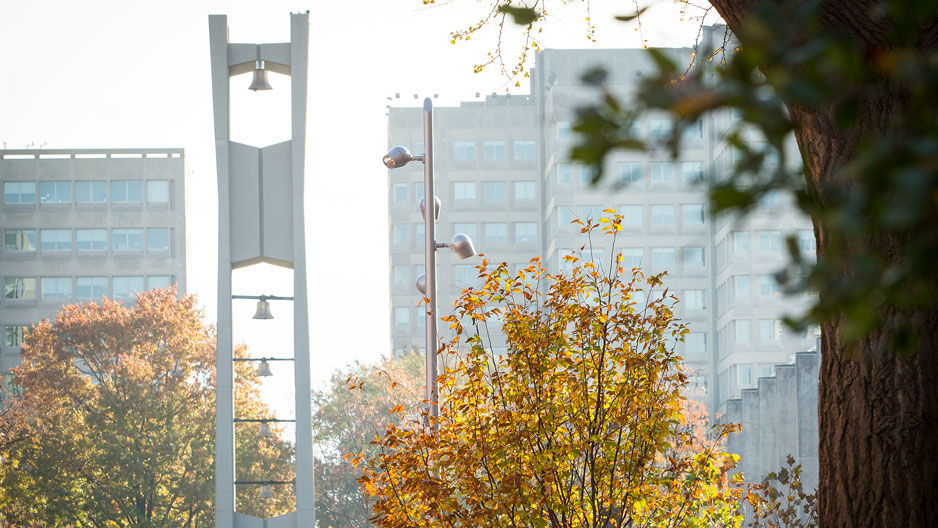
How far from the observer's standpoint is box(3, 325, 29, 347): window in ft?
232

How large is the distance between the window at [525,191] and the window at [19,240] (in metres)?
29.5

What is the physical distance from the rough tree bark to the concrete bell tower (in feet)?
43.6

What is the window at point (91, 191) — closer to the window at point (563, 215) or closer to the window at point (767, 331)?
the window at point (563, 215)

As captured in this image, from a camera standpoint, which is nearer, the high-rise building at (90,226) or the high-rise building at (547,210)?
the high-rise building at (90,226)

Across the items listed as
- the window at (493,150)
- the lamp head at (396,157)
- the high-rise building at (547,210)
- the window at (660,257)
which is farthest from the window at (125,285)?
the lamp head at (396,157)

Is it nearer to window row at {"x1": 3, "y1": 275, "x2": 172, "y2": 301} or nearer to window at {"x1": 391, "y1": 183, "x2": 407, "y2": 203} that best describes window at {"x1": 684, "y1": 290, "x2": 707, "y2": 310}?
window at {"x1": 391, "y1": 183, "x2": 407, "y2": 203}

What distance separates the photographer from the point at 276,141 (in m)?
18.4

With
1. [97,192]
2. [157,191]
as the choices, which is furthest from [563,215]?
[97,192]

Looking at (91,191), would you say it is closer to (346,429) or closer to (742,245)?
(346,429)

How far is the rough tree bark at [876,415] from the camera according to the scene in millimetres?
Answer: 4840

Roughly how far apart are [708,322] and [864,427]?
73.5m

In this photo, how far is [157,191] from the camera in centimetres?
7350

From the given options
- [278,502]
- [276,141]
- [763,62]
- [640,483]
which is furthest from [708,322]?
[763,62]

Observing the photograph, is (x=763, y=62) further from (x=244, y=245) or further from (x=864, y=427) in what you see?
(x=244, y=245)
